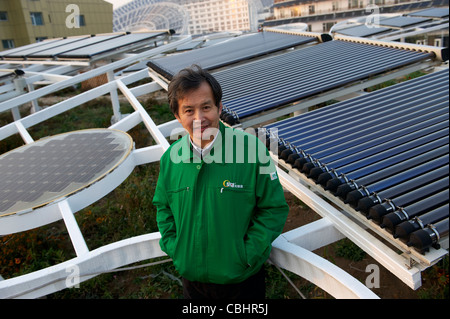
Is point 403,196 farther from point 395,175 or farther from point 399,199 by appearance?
point 395,175

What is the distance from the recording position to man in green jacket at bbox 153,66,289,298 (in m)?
2.16

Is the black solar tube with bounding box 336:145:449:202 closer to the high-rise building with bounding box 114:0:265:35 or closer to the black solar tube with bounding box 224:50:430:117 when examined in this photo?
the black solar tube with bounding box 224:50:430:117

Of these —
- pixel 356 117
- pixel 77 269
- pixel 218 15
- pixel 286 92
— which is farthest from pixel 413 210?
pixel 218 15

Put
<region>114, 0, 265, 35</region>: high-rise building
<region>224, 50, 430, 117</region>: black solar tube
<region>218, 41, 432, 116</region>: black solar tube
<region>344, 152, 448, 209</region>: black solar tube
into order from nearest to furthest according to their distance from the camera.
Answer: <region>344, 152, 448, 209</region>: black solar tube → <region>224, 50, 430, 117</region>: black solar tube → <region>218, 41, 432, 116</region>: black solar tube → <region>114, 0, 265, 35</region>: high-rise building

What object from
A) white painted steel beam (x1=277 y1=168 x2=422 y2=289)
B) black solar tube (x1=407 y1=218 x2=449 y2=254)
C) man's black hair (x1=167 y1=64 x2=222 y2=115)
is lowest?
white painted steel beam (x1=277 y1=168 x2=422 y2=289)

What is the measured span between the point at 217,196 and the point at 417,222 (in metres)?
1.15

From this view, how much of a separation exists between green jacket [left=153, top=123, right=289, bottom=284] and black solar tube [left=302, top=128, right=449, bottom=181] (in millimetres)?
797

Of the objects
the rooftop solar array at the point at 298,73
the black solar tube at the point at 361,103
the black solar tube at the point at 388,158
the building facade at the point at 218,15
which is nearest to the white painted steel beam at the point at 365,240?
the black solar tube at the point at 388,158

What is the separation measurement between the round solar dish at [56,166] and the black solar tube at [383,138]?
7.35 ft

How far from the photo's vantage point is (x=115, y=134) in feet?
17.1

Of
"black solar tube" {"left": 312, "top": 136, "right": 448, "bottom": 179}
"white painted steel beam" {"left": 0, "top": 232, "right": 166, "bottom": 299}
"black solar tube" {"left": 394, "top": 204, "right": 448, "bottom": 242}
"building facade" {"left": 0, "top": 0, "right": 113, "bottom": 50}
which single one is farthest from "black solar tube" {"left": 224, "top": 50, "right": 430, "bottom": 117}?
"building facade" {"left": 0, "top": 0, "right": 113, "bottom": 50}

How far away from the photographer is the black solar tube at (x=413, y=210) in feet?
7.16
